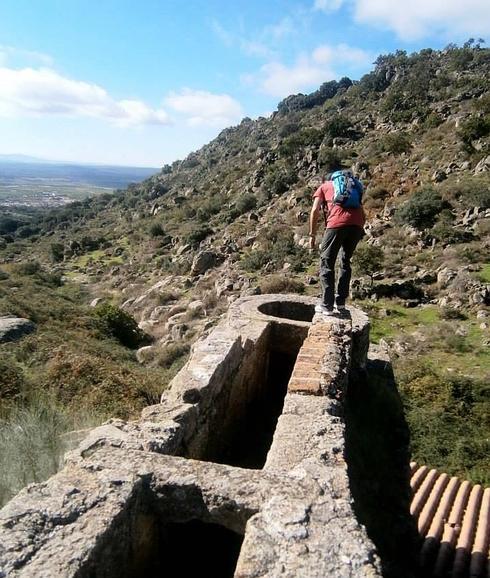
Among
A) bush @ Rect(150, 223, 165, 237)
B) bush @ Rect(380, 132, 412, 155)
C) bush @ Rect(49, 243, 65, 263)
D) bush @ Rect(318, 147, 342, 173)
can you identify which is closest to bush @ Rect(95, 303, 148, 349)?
bush @ Rect(150, 223, 165, 237)

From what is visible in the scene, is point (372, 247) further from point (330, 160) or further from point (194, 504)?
point (194, 504)

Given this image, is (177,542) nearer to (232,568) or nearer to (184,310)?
(232,568)

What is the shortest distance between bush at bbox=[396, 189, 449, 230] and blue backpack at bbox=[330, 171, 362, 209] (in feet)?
61.9

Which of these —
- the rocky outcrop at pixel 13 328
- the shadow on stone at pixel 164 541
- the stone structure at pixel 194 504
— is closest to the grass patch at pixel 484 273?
the stone structure at pixel 194 504

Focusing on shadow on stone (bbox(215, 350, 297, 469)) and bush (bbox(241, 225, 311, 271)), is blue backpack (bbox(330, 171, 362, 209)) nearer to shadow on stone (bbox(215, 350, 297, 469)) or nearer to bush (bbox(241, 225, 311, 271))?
shadow on stone (bbox(215, 350, 297, 469))

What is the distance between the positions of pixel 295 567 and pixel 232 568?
5.09 ft

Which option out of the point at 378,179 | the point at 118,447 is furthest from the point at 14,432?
the point at 378,179

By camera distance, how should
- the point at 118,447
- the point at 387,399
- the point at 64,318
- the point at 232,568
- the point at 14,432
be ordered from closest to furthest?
the point at 118,447 < the point at 232,568 < the point at 14,432 < the point at 387,399 < the point at 64,318

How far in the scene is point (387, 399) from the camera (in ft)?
24.2

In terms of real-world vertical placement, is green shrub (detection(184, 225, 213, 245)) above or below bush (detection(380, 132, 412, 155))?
below

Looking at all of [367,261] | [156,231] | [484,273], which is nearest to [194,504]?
[484,273]

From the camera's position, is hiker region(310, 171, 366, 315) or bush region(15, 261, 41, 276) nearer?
hiker region(310, 171, 366, 315)

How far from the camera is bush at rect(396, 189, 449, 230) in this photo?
78.2 feet

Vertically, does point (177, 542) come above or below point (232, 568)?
above
